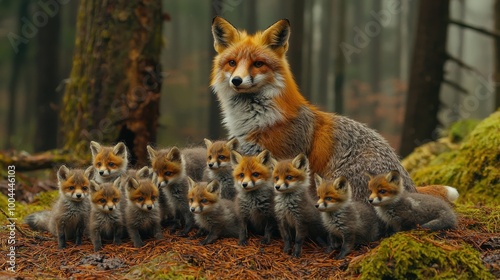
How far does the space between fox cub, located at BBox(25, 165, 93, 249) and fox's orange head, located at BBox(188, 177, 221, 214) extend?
1.24 m

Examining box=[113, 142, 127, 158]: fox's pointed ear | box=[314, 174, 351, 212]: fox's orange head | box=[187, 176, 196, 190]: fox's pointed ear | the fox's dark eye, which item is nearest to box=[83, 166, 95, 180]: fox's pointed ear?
box=[113, 142, 127, 158]: fox's pointed ear

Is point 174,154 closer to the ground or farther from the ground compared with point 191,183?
farther from the ground

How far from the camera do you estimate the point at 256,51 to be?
23.1 ft

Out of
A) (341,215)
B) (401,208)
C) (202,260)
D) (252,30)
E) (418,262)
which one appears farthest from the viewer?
(252,30)

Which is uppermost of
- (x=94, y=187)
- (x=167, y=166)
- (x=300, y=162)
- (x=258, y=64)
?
(x=258, y=64)

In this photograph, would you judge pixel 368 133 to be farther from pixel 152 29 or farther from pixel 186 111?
pixel 186 111

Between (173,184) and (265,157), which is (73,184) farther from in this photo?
(265,157)

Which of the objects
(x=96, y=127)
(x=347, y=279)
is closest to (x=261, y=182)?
(x=347, y=279)

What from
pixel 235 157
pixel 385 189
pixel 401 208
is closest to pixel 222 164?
pixel 235 157

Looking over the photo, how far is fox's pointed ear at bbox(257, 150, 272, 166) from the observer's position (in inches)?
251

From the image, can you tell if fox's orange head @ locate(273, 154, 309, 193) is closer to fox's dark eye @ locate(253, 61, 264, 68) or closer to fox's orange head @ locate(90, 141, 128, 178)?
fox's dark eye @ locate(253, 61, 264, 68)

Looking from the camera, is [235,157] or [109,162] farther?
[109,162]

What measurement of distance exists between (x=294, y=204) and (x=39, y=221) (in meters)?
3.28

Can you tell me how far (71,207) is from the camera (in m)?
6.68
